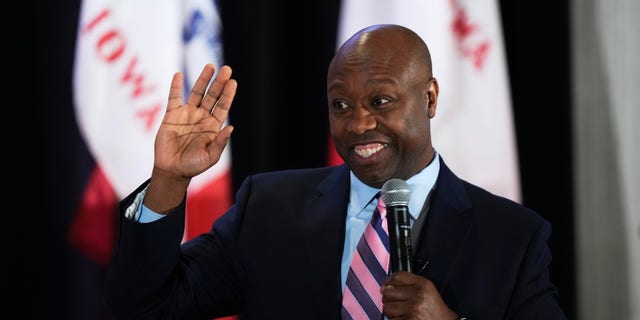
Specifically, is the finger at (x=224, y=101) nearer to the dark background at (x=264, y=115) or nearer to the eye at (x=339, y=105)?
the eye at (x=339, y=105)

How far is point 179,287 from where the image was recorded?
1871 mm

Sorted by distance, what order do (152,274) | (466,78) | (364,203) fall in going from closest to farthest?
(152,274) < (364,203) < (466,78)

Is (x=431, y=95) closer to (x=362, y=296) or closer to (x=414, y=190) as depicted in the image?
(x=414, y=190)

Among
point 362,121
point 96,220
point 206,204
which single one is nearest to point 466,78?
point 206,204

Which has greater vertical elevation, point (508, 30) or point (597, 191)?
point (508, 30)

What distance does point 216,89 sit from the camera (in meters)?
1.86

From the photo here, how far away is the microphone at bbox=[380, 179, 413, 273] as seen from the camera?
1567mm

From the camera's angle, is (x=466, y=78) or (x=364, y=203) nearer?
(x=364, y=203)

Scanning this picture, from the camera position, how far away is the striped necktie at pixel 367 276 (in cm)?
180

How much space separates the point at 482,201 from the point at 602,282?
124 cm

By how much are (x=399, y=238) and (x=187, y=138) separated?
1.70 feet

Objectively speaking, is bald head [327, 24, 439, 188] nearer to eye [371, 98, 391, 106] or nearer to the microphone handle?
eye [371, 98, 391, 106]

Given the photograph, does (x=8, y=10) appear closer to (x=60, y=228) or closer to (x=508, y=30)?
(x=60, y=228)

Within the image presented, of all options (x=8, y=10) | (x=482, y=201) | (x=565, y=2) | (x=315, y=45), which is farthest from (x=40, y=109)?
(x=565, y=2)
